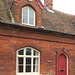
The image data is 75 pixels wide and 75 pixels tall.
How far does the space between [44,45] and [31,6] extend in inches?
130

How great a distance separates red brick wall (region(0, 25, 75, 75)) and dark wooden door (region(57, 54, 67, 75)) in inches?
17.5

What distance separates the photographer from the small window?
11493 mm

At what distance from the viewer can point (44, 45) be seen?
1206 centimetres

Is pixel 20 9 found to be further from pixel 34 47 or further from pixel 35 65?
pixel 35 65

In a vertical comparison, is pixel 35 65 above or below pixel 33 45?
below

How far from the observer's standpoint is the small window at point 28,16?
452 inches

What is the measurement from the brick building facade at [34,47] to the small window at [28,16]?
117 mm

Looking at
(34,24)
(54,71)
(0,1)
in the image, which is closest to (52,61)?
(54,71)

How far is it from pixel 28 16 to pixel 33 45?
2294 mm

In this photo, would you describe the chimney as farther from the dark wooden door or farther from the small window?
the dark wooden door

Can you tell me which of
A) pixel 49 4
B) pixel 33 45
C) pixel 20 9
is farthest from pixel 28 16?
pixel 49 4

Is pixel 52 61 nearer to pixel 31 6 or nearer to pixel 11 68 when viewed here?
pixel 11 68

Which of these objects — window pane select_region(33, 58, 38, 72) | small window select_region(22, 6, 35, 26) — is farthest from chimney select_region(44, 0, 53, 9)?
window pane select_region(33, 58, 38, 72)

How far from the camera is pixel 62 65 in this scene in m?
13.2
